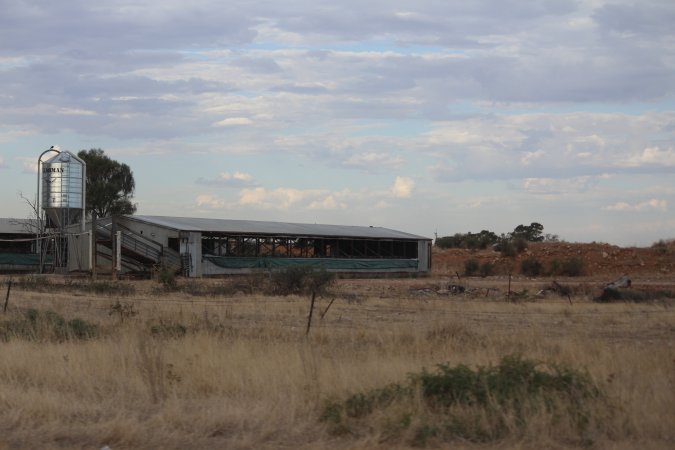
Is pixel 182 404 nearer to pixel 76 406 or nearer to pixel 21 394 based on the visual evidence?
pixel 76 406

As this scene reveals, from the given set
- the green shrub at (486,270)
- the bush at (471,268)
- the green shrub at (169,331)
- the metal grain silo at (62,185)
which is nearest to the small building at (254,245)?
the bush at (471,268)

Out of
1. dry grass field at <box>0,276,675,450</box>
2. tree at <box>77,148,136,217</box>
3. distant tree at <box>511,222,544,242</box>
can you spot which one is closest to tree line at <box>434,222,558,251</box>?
distant tree at <box>511,222,544,242</box>

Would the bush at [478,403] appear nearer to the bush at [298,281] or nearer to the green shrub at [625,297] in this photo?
the green shrub at [625,297]

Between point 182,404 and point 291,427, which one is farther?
point 182,404

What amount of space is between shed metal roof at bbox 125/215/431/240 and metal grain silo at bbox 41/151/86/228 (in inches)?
153

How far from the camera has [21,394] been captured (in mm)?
10281

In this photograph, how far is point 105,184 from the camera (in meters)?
79.9

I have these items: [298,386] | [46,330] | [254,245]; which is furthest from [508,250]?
[298,386]

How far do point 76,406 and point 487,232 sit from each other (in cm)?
9643

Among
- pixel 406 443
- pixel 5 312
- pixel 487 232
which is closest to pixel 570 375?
pixel 406 443

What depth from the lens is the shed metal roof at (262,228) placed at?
51062mm

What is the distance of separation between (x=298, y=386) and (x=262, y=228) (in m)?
44.6

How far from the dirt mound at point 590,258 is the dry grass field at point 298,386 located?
48.7 meters

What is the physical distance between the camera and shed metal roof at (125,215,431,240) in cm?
5106
